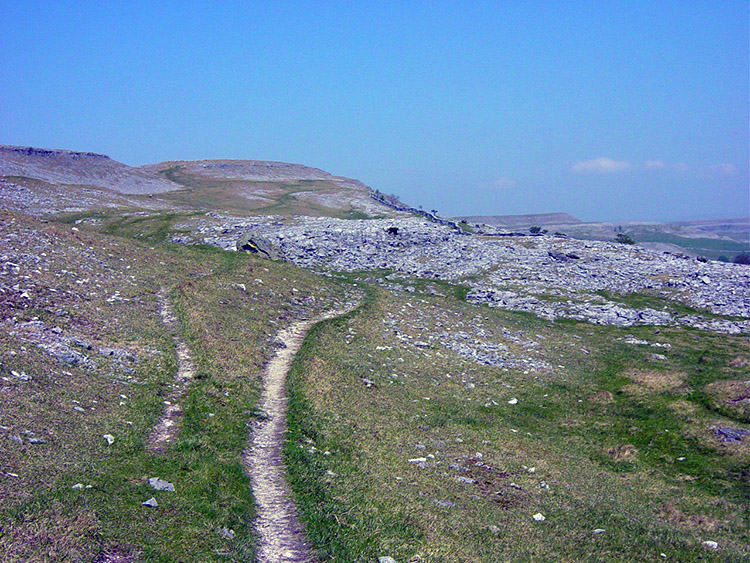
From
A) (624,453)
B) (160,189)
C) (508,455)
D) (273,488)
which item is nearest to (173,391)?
(273,488)

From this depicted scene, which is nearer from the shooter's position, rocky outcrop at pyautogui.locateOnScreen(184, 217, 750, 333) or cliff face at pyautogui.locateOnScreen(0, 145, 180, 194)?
rocky outcrop at pyautogui.locateOnScreen(184, 217, 750, 333)

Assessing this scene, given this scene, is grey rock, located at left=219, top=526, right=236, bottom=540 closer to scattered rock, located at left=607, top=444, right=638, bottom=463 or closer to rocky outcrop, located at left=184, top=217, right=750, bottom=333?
scattered rock, located at left=607, top=444, right=638, bottom=463

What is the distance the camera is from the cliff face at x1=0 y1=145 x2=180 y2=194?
343 ft

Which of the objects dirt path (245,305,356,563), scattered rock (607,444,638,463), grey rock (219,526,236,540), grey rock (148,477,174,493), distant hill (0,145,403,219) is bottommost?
scattered rock (607,444,638,463)

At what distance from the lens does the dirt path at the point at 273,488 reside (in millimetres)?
9742

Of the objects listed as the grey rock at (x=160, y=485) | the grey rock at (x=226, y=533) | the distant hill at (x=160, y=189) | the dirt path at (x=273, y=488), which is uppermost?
the distant hill at (x=160, y=189)

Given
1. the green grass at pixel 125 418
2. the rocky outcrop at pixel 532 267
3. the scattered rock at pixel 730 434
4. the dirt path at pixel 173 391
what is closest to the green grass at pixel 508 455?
the scattered rock at pixel 730 434

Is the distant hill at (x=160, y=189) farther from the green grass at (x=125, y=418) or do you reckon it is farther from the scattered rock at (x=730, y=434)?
the scattered rock at (x=730, y=434)

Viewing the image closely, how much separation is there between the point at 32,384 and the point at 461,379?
54.8 feet

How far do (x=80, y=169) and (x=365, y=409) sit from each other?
120m

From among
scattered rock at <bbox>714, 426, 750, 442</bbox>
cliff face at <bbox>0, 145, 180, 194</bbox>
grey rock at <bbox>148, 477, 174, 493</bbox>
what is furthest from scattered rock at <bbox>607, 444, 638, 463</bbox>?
cliff face at <bbox>0, 145, 180, 194</bbox>

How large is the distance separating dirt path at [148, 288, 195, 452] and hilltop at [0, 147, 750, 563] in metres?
0.10

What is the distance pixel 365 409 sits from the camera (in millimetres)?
18203

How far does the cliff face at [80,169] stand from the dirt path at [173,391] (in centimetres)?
9368
